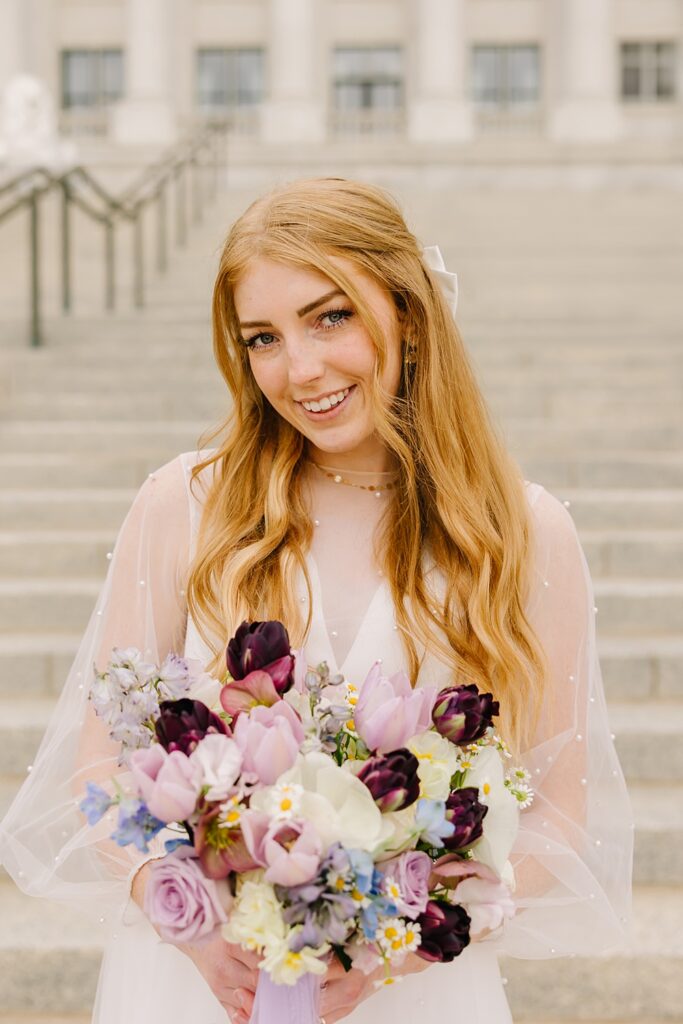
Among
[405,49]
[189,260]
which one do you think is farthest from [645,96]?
[189,260]

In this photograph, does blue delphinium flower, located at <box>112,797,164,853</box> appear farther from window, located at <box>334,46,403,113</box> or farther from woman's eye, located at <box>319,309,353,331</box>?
window, located at <box>334,46,403,113</box>

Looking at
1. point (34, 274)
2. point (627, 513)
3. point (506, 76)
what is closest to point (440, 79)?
point (506, 76)

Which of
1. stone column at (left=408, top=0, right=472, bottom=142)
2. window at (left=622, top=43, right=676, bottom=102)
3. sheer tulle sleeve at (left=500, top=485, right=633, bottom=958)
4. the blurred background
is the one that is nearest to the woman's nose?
sheer tulle sleeve at (left=500, top=485, right=633, bottom=958)

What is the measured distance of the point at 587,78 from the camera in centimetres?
2661

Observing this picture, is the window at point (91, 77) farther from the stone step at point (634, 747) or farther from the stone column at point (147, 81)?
the stone step at point (634, 747)

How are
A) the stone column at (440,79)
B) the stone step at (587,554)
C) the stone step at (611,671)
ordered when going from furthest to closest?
the stone column at (440,79) < the stone step at (587,554) < the stone step at (611,671)

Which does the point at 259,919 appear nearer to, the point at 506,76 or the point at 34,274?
the point at 34,274

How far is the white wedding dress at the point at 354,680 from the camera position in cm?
206

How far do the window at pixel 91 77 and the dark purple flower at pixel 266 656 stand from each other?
104 ft

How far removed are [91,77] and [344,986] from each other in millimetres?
32122

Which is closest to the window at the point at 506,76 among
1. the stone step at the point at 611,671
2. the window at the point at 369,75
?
the window at the point at 369,75

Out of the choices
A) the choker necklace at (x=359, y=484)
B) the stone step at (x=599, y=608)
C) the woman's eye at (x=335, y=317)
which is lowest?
the stone step at (x=599, y=608)

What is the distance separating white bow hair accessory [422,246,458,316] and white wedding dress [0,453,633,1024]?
39 cm

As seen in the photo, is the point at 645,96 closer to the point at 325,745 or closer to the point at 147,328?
the point at 147,328
